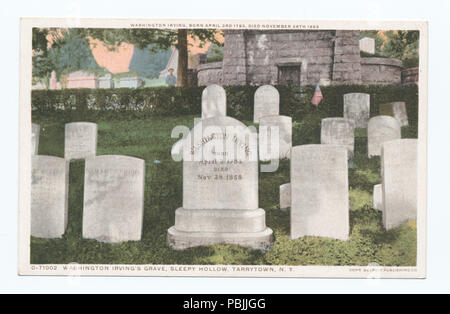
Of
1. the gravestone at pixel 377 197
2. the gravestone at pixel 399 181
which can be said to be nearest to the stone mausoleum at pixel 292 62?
the gravestone at pixel 399 181

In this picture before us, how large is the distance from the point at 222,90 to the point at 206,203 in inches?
113

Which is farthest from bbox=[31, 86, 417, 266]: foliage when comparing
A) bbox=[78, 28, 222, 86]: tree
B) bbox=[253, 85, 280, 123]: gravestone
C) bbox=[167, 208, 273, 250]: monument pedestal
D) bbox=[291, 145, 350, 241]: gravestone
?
bbox=[78, 28, 222, 86]: tree

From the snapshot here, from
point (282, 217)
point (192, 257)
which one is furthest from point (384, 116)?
point (192, 257)

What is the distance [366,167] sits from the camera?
7137mm

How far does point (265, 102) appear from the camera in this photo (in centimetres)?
848

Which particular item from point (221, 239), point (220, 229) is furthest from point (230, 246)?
point (220, 229)

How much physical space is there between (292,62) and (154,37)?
2.86 meters

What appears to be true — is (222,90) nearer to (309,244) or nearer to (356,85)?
(356,85)

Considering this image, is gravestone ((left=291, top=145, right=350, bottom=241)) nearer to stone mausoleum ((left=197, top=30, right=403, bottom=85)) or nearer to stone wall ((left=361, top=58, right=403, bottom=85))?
stone wall ((left=361, top=58, right=403, bottom=85))

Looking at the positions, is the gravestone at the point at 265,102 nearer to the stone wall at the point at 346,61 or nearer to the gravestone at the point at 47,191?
the stone wall at the point at 346,61

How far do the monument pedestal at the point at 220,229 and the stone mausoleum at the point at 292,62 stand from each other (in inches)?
112

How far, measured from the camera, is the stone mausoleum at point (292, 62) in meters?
7.58

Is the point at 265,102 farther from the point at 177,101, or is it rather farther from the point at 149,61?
the point at 149,61

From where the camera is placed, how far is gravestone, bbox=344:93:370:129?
7.93 metres
